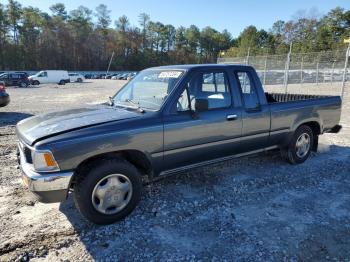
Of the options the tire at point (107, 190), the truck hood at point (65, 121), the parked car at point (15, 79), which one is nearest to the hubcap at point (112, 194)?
the tire at point (107, 190)

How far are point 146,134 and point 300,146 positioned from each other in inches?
133

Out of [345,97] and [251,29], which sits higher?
[251,29]

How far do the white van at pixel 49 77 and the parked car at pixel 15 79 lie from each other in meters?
5.93

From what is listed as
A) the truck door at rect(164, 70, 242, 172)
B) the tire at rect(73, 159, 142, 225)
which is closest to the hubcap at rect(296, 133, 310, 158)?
the truck door at rect(164, 70, 242, 172)

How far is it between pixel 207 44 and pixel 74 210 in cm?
12200

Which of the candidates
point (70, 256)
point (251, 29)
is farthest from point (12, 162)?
point (251, 29)

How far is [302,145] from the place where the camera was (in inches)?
225

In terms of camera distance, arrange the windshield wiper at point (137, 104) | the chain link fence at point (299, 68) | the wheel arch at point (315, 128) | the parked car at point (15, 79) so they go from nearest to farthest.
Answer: the windshield wiper at point (137, 104) → the wheel arch at point (315, 128) → the chain link fence at point (299, 68) → the parked car at point (15, 79)

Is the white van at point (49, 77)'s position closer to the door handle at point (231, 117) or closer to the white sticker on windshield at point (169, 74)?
the white sticker on windshield at point (169, 74)

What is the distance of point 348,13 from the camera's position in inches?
2418

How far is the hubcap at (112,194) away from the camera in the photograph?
3.47 metres

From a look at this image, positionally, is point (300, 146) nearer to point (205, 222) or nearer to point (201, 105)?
point (201, 105)

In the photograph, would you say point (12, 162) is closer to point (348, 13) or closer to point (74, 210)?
point (74, 210)

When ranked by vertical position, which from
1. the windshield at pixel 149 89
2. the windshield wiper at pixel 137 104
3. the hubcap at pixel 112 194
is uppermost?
the windshield at pixel 149 89
